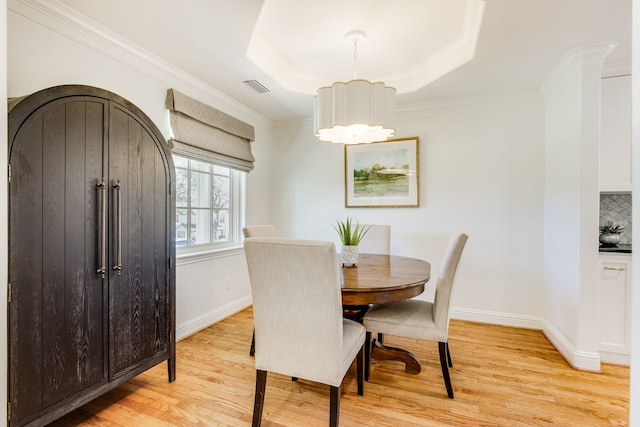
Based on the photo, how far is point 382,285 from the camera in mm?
1759

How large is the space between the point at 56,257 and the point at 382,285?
1.65m

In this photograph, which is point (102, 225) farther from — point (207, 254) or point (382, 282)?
point (382, 282)

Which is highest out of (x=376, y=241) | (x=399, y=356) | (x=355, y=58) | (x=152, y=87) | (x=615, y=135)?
(x=355, y=58)

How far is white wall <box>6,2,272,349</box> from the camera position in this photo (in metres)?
1.73

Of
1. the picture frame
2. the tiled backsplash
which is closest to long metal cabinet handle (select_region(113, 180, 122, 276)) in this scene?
the picture frame

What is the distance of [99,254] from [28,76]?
3.52 ft

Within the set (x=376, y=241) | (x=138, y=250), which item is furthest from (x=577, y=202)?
(x=138, y=250)

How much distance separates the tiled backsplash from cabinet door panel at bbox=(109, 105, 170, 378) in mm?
3522

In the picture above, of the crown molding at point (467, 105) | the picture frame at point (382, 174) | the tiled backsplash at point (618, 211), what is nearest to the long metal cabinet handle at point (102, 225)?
the picture frame at point (382, 174)

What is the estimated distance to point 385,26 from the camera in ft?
7.25

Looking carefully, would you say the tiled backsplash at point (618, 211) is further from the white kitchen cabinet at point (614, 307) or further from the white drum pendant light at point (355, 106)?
the white drum pendant light at point (355, 106)

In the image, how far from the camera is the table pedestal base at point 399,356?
2213 millimetres

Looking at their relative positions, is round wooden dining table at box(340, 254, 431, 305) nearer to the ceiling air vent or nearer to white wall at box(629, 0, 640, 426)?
white wall at box(629, 0, 640, 426)

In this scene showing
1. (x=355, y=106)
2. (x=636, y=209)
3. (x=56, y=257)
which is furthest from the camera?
(x=355, y=106)
